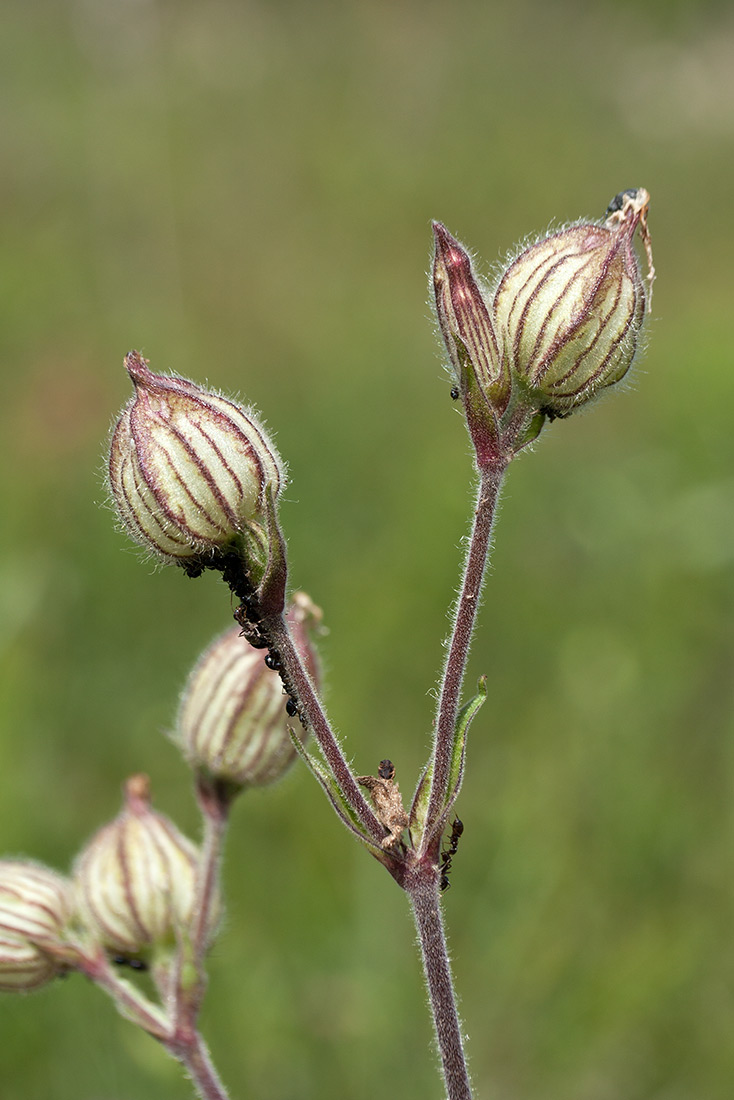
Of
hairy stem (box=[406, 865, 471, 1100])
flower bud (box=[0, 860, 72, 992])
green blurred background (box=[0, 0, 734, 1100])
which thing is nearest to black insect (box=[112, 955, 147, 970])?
flower bud (box=[0, 860, 72, 992])

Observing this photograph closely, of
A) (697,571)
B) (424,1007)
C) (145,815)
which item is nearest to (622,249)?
(145,815)

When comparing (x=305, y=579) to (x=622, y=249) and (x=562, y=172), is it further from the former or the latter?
(x=562, y=172)

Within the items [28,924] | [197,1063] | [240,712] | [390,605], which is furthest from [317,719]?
[390,605]

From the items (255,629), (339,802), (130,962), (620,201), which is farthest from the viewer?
(130,962)

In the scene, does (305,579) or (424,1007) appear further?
(305,579)

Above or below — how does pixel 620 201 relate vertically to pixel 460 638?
above

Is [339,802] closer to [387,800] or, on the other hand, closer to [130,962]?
[387,800]
